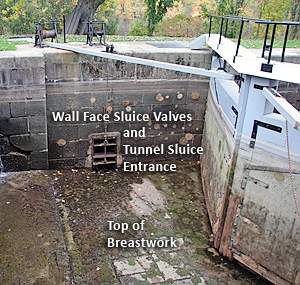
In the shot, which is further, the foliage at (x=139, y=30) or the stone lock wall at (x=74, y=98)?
the foliage at (x=139, y=30)

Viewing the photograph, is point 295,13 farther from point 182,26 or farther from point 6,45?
point 6,45

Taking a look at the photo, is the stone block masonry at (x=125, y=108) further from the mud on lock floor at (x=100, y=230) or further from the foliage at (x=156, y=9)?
the foliage at (x=156, y=9)

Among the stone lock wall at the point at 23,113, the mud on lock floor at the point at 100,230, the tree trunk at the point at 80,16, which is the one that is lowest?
the mud on lock floor at the point at 100,230

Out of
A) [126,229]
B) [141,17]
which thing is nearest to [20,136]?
[126,229]

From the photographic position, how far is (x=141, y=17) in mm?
18172

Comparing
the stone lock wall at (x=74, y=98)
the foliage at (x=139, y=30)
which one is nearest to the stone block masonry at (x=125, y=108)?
the stone lock wall at (x=74, y=98)

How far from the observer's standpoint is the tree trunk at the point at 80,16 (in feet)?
41.8

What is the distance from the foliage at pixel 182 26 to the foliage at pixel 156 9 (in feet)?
8.09

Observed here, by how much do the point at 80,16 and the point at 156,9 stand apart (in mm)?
2568

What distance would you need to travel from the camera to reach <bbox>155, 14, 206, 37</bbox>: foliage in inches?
629

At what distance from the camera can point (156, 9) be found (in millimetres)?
13305

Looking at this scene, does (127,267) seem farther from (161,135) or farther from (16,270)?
(161,135)

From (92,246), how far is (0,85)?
124 inches

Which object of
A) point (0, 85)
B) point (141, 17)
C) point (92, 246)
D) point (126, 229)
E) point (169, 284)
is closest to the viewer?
point (169, 284)
